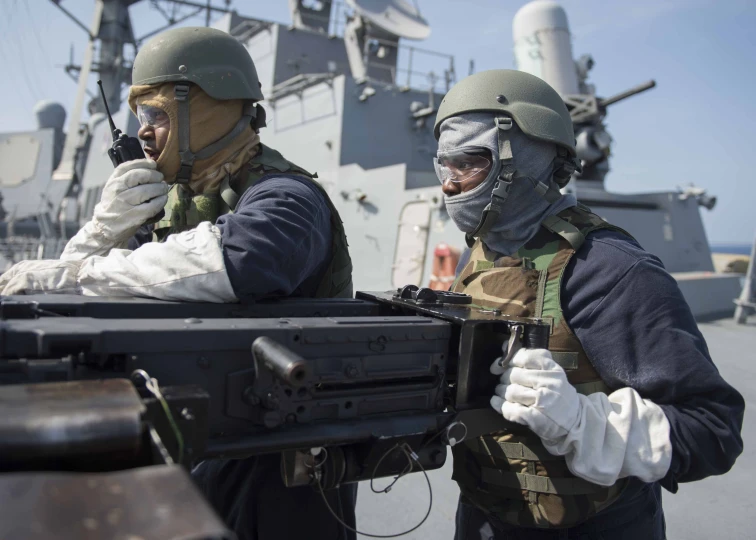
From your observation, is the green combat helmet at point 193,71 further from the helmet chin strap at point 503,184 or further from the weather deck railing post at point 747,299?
the weather deck railing post at point 747,299

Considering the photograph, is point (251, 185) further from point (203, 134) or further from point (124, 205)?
point (124, 205)

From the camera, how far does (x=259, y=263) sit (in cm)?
140

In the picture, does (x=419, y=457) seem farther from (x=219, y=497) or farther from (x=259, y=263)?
(x=219, y=497)

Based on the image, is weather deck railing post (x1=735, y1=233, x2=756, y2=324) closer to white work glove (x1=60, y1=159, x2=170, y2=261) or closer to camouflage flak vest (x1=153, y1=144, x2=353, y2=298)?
camouflage flak vest (x1=153, y1=144, x2=353, y2=298)

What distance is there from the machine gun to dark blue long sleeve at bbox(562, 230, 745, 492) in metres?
0.23

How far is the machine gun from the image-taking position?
0.71 m

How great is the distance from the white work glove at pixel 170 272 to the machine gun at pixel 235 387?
5cm

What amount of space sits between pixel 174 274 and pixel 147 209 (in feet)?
2.04

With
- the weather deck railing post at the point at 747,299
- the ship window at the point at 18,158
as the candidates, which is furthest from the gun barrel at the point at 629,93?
the ship window at the point at 18,158

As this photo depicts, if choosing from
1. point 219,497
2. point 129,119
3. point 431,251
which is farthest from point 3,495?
point 129,119

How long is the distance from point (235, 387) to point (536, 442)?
79 centimetres

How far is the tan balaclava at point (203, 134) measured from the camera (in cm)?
187

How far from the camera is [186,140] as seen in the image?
186 centimetres

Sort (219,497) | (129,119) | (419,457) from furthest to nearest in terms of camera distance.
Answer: (129,119)
(219,497)
(419,457)
